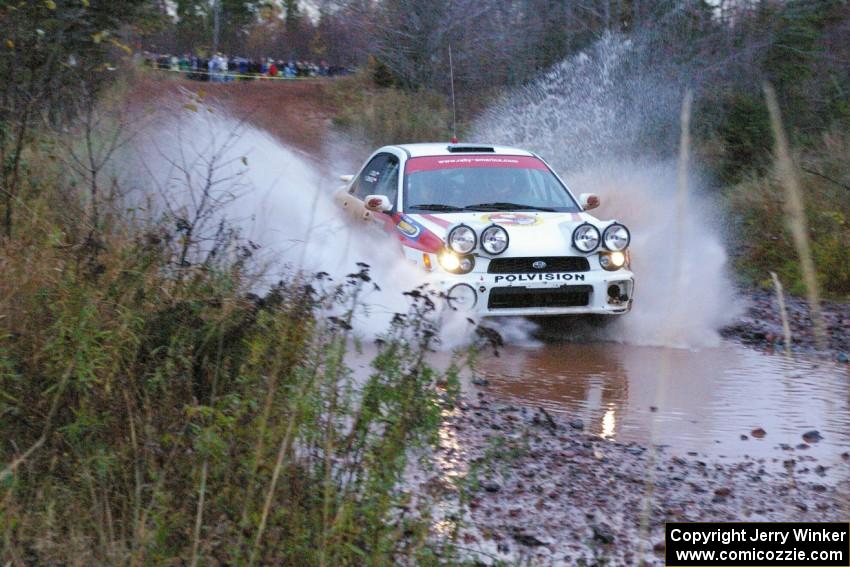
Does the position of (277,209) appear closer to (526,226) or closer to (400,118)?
(526,226)

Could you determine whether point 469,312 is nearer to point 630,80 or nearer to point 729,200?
point 729,200

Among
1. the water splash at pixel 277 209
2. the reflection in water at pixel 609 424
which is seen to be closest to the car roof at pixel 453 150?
the water splash at pixel 277 209

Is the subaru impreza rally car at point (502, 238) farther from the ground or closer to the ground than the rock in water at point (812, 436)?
farther from the ground

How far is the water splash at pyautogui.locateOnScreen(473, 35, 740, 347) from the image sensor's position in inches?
382

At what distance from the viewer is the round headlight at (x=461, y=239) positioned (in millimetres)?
8453

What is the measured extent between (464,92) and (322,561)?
2500cm

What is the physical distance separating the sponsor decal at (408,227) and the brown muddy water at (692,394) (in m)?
1.20

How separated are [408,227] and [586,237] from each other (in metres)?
1.45

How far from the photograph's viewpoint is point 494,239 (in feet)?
27.9

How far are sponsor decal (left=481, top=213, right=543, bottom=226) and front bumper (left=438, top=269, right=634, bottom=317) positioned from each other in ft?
1.87

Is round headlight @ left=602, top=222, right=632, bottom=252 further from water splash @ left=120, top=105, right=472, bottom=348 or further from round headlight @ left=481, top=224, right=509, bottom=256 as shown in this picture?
water splash @ left=120, top=105, right=472, bottom=348

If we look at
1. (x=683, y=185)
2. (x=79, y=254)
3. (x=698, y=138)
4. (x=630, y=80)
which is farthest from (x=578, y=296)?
(x=630, y=80)

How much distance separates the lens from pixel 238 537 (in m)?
3.61

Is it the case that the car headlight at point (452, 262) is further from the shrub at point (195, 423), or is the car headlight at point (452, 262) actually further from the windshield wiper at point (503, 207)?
the shrub at point (195, 423)
